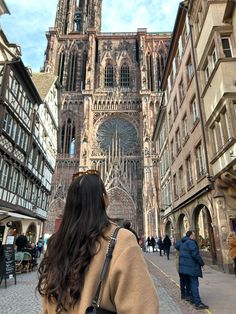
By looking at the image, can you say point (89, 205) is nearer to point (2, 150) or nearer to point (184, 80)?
point (2, 150)

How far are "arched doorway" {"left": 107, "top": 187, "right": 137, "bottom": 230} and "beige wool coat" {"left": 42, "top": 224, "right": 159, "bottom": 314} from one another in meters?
36.8

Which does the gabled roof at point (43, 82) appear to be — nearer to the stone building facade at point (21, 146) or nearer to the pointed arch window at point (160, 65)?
the stone building facade at point (21, 146)

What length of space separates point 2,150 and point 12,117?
257cm

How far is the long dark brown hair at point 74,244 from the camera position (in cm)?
139

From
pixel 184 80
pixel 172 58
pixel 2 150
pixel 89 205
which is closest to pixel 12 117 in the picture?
pixel 2 150

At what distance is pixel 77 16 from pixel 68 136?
106ft

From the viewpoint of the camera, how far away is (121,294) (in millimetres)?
1264

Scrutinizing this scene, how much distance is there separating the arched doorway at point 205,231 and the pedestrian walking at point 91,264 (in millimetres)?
12557

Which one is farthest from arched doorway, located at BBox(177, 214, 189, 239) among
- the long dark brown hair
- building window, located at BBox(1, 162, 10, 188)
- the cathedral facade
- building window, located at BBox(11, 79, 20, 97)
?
the long dark brown hair

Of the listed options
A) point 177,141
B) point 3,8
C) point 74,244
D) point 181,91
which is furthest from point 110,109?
point 74,244

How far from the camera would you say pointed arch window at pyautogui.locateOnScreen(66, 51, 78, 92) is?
47.3 meters

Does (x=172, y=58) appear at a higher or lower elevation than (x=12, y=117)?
higher

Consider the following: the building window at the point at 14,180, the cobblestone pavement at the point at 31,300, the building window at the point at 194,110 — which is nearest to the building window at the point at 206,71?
the building window at the point at 194,110

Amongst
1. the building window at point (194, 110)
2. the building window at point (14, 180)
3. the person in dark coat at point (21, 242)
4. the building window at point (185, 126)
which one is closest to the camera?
the person in dark coat at point (21, 242)
